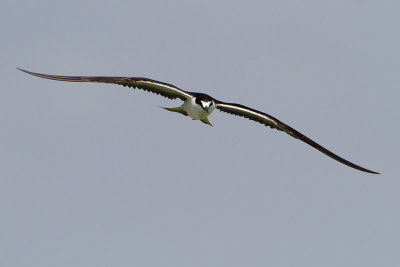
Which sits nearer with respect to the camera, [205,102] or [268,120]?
[205,102]

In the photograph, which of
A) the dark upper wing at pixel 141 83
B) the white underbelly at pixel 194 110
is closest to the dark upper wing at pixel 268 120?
the white underbelly at pixel 194 110

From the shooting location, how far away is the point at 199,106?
103 feet

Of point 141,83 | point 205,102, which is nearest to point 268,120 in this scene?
point 205,102

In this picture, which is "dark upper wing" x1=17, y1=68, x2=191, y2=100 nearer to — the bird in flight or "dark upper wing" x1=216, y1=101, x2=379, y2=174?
the bird in flight

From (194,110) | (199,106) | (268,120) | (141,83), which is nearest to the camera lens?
(141,83)

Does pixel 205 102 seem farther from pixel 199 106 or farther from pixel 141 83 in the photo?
pixel 141 83

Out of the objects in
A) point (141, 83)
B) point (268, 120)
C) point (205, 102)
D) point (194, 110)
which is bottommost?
point (141, 83)

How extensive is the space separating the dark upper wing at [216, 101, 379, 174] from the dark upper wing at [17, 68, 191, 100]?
1.96m

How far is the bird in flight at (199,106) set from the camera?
28922 mm

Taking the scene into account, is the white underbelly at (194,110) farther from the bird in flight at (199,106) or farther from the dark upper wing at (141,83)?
the dark upper wing at (141,83)

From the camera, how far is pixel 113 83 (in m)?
28.5

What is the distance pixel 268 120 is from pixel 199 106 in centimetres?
331

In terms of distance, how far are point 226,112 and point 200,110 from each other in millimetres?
1976

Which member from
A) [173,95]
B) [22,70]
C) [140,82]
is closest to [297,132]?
[173,95]
